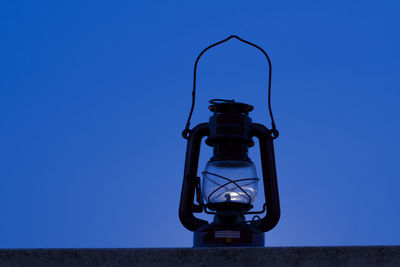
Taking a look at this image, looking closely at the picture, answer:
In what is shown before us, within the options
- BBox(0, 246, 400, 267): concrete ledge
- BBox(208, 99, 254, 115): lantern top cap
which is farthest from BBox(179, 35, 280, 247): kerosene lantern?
BBox(0, 246, 400, 267): concrete ledge

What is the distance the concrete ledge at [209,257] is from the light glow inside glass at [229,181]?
643 mm

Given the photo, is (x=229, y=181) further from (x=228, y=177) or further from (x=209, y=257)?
(x=209, y=257)

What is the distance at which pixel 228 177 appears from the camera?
143 centimetres

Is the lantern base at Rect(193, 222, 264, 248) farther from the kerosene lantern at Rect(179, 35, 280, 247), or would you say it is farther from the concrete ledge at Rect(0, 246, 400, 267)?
the concrete ledge at Rect(0, 246, 400, 267)

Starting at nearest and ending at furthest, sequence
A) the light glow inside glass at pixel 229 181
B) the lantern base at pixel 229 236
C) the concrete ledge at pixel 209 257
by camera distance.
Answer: the concrete ledge at pixel 209 257, the lantern base at pixel 229 236, the light glow inside glass at pixel 229 181

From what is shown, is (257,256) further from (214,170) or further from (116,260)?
(214,170)

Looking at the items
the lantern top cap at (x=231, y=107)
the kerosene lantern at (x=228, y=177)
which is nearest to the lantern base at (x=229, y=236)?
the kerosene lantern at (x=228, y=177)

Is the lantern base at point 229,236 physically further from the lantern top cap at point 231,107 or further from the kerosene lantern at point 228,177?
the lantern top cap at point 231,107

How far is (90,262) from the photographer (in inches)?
30.8

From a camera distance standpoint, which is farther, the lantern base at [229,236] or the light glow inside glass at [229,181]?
the light glow inside glass at [229,181]

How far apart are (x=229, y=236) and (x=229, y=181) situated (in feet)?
0.58

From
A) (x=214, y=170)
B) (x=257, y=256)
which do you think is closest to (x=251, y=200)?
(x=214, y=170)

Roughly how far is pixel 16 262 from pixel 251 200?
30.1 inches

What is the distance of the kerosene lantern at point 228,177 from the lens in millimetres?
1366
